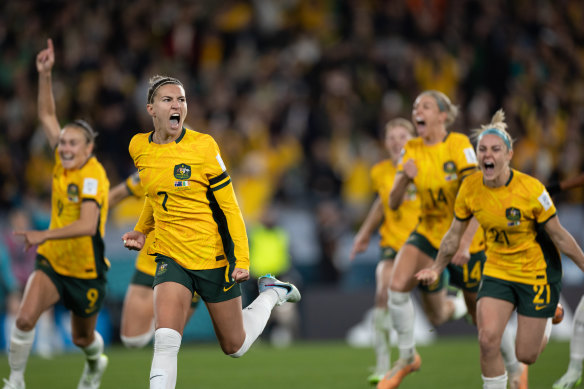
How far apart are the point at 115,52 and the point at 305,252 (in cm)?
593

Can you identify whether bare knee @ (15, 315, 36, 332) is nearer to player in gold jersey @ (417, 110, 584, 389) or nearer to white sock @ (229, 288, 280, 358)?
white sock @ (229, 288, 280, 358)

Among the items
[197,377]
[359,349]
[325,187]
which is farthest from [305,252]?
[197,377]

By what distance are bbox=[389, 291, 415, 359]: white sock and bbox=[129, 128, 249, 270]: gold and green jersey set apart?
2.41 metres

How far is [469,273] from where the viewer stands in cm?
819

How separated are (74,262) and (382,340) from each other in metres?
3.58

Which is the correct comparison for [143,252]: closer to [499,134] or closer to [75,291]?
[75,291]

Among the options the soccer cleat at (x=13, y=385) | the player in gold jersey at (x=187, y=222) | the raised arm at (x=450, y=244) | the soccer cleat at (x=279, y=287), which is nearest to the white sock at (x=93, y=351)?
the soccer cleat at (x=13, y=385)

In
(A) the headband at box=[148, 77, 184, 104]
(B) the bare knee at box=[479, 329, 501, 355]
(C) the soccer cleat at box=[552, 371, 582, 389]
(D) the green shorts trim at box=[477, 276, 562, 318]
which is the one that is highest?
(A) the headband at box=[148, 77, 184, 104]

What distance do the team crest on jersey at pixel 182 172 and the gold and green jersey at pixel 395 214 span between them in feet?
12.1

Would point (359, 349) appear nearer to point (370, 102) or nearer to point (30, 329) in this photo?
point (370, 102)

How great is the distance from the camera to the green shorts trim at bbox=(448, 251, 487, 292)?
26.9ft

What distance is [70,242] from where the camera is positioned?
7918 millimetres

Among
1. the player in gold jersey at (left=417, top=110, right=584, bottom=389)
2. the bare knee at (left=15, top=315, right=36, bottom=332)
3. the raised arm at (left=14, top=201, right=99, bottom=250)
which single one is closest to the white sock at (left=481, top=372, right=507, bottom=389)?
the player in gold jersey at (left=417, top=110, right=584, bottom=389)

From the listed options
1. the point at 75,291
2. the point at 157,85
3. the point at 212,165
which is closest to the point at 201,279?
the point at 212,165
